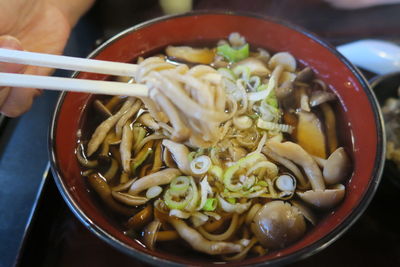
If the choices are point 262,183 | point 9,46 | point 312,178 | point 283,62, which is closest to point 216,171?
point 262,183

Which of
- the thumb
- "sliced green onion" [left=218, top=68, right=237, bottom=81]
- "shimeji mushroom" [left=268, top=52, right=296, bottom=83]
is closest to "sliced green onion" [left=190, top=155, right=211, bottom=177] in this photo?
"sliced green onion" [left=218, top=68, right=237, bottom=81]

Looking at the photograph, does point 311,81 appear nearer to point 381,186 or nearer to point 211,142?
point 381,186

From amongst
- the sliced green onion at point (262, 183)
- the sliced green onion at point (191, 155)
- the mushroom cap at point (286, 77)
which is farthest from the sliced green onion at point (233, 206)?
the mushroom cap at point (286, 77)

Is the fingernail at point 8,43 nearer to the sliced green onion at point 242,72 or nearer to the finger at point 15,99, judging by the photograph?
the finger at point 15,99

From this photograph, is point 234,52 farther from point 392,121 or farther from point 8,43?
point 8,43

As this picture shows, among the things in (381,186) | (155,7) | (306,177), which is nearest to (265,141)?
(306,177)

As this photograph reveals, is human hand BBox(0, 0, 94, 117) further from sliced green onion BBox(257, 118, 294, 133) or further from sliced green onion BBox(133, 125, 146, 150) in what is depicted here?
sliced green onion BBox(257, 118, 294, 133)
